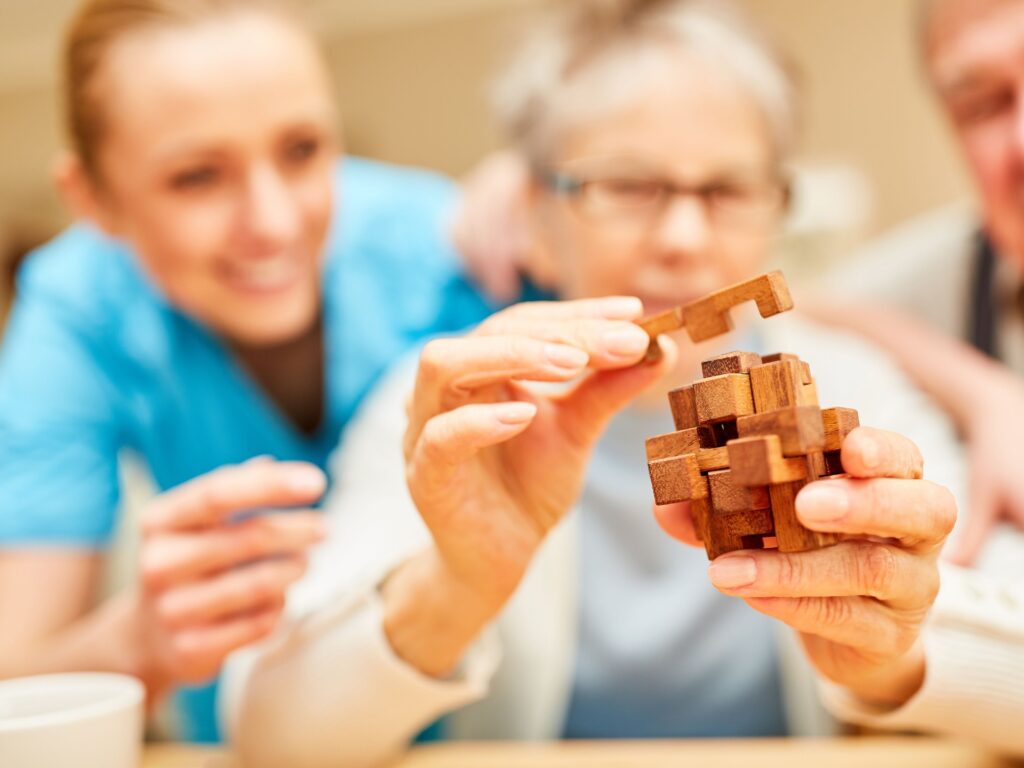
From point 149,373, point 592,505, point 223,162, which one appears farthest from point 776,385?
point 149,373

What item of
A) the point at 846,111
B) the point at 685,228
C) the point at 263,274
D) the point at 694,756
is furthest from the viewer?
the point at 846,111

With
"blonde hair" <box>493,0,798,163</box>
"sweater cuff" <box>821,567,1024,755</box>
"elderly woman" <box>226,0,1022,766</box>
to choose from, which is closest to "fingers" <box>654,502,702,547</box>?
"elderly woman" <box>226,0,1022,766</box>

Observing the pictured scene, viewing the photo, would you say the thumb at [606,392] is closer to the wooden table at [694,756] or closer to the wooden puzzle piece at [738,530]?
the wooden puzzle piece at [738,530]

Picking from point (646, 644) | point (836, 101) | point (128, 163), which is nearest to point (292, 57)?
point (128, 163)

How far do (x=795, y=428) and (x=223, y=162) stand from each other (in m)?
0.86

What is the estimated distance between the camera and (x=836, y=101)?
3457 mm

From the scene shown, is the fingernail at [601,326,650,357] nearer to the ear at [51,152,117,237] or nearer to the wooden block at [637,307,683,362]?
the wooden block at [637,307,683,362]

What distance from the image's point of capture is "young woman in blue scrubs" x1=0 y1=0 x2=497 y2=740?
94cm

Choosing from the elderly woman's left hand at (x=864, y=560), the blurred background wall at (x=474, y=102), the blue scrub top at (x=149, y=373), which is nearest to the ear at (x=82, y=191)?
the blue scrub top at (x=149, y=373)

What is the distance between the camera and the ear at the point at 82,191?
49.7 inches

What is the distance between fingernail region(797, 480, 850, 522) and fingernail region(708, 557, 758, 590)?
0.17ft

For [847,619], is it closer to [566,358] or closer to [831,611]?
[831,611]

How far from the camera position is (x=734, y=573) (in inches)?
21.7

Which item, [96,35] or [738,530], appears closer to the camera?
[738,530]
